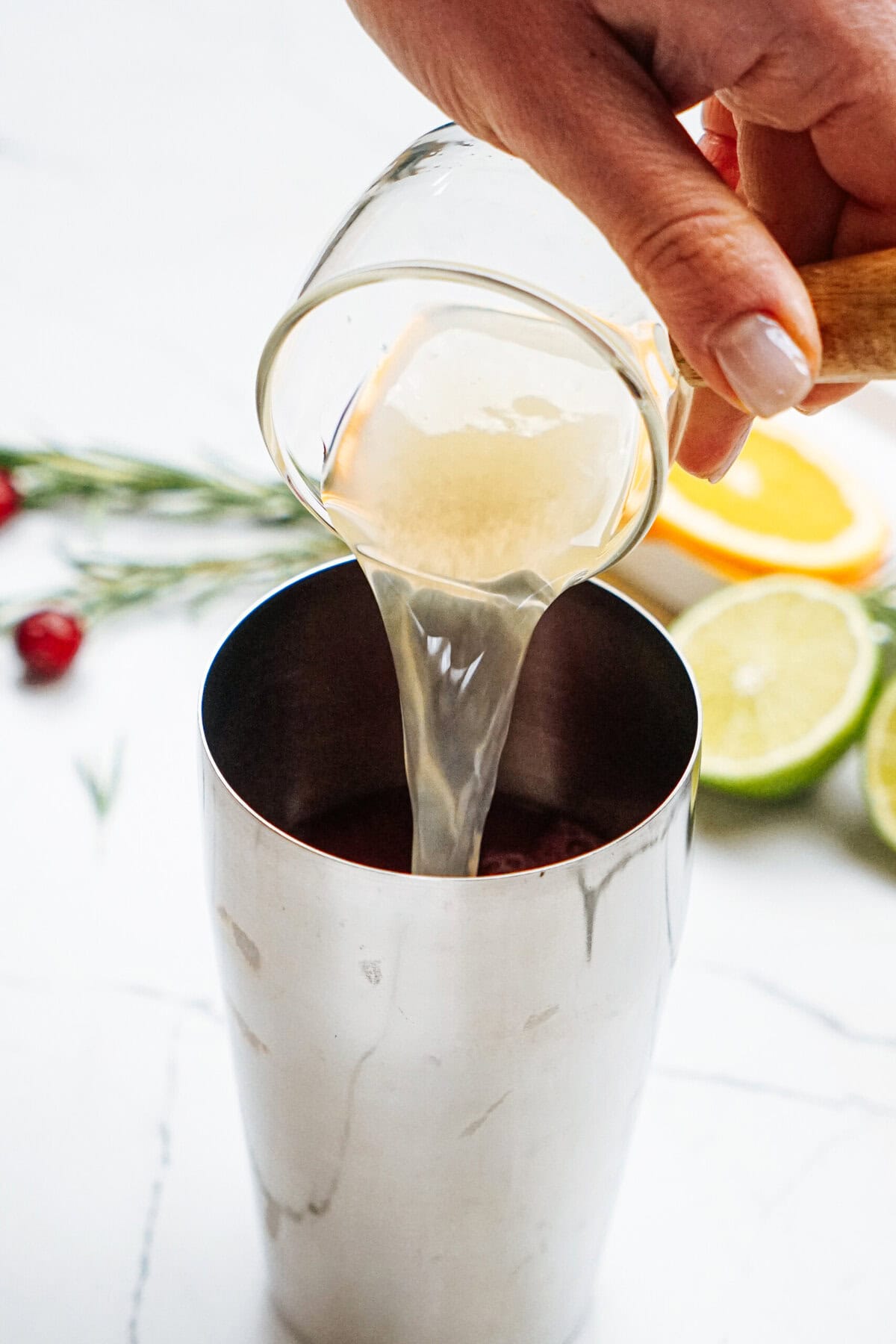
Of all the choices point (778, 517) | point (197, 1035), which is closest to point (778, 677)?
point (778, 517)

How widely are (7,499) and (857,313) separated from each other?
2.64 feet

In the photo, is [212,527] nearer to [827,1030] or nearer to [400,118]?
[827,1030]

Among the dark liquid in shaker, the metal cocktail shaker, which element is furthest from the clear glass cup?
the dark liquid in shaker

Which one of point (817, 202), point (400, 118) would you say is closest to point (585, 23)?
point (817, 202)

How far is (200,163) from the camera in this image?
1.72 m

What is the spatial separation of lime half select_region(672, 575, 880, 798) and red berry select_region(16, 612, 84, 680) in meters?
0.43

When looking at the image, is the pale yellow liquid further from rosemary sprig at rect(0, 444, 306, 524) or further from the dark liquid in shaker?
rosemary sprig at rect(0, 444, 306, 524)

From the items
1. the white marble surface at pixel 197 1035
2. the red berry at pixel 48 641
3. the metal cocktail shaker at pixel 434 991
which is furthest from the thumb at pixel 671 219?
the red berry at pixel 48 641

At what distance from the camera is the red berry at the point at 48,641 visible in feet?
3.28

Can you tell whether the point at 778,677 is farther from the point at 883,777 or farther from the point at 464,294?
the point at 464,294

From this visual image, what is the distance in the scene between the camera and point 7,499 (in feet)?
3.70

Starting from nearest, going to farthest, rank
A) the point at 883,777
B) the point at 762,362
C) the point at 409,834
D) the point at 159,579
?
the point at 762,362
the point at 409,834
the point at 883,777
the point at 159,579

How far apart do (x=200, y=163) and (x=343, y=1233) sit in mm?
1415

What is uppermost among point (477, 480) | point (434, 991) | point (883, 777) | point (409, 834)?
point (477, 480)
